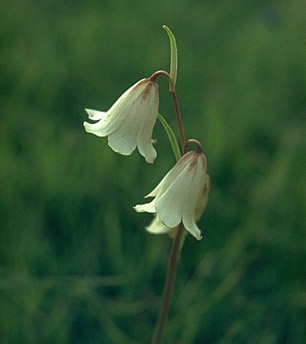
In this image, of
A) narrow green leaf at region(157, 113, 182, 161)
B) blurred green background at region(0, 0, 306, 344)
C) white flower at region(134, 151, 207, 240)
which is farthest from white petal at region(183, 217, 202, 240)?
blurred green background at region(0, 0, 306, 344)

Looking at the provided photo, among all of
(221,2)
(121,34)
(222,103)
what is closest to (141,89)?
(222,103)

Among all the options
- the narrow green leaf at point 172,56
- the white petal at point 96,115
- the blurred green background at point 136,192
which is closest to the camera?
the narrow green leaf at point 172,56

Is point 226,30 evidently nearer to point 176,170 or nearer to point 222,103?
point 222,103

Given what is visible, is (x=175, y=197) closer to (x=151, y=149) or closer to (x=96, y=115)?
(x=151, y=149)

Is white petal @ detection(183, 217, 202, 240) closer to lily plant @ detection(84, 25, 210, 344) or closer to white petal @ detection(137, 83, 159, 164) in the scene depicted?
lily plant @ detection(84, 25, 210, 344)

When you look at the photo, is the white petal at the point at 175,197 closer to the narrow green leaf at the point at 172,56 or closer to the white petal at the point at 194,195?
the white petal at the point at 194,195

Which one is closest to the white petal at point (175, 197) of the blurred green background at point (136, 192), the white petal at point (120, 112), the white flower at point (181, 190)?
the white flower at point (181, 190)
